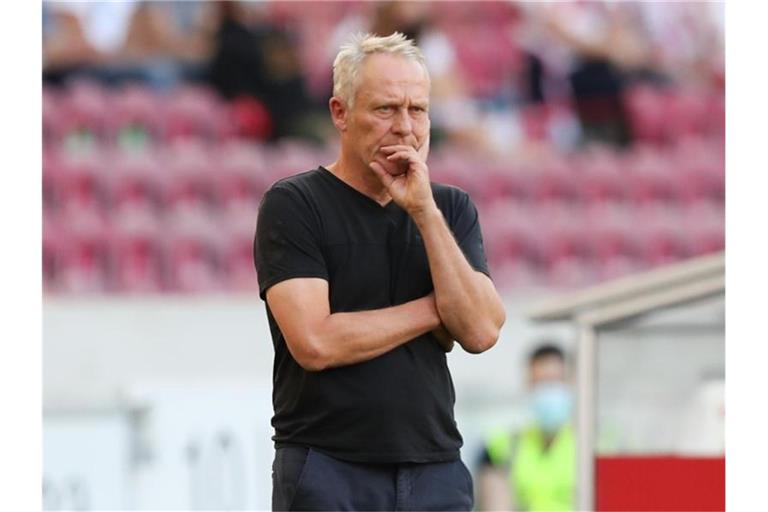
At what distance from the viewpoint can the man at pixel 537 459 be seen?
22.2 ft

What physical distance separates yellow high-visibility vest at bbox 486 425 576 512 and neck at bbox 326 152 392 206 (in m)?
4.57

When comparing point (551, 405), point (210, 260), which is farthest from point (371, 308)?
point (210, 260)

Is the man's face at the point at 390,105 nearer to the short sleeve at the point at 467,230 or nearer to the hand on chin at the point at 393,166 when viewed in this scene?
the hand on chin at the point at 393,166

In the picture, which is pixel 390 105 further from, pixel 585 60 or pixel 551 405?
pixel 585 60

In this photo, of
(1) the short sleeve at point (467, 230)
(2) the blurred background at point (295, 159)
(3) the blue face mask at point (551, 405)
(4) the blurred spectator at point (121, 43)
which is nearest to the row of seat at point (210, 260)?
(2) the blurred background at point (295, 159)

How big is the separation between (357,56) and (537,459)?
16.1 feet

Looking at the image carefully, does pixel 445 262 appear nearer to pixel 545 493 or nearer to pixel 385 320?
pixel 385 320

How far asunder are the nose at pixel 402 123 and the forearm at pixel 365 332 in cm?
28

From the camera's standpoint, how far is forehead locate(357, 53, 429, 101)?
7.32 ft

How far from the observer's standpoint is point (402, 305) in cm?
225

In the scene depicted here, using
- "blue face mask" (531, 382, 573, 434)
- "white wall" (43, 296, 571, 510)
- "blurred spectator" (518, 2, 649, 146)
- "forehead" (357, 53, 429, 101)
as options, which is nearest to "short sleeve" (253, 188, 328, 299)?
"forehead" (357, 53, 429, 101)

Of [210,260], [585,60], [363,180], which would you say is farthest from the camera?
[585,60]
